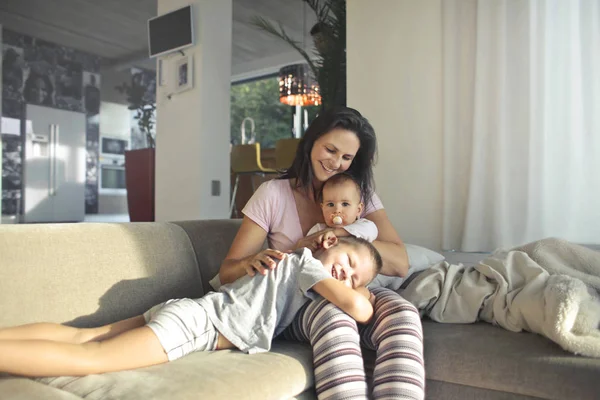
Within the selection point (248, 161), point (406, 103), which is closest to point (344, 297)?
point (406, 103)

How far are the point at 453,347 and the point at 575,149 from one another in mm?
1496

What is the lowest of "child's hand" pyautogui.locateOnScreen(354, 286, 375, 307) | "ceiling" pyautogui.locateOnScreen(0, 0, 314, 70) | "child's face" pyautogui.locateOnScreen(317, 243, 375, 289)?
"child's hand" pyautogui.locateOnScreen(354, 286, 375, 307)

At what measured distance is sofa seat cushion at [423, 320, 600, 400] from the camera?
44.2 inches

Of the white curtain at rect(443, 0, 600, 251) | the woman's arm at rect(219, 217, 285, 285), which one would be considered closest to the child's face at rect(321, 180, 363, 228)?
the woman's arm at rect(219, 217, 285, 285)

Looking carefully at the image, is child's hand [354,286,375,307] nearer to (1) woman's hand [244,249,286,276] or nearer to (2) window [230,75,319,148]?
(1) woman's hand [244,249,286,276]

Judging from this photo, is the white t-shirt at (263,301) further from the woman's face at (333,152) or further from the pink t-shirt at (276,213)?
the woman's face at (333,152)

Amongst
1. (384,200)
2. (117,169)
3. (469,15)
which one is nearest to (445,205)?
(384,200)

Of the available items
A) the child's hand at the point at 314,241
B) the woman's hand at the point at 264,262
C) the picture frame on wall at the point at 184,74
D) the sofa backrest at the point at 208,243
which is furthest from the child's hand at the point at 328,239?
the picture frame on wall at the point at 184,74

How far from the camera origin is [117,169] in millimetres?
7953

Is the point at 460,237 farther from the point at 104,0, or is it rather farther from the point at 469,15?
the point at 104,0

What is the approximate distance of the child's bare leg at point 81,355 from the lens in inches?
37.6

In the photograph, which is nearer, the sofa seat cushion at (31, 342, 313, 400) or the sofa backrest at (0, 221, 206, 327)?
the sofa seat cushion at (31, 342, 313, 400)

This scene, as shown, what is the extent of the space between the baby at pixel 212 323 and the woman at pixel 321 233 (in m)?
0.05

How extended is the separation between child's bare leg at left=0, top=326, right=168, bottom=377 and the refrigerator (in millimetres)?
6595
